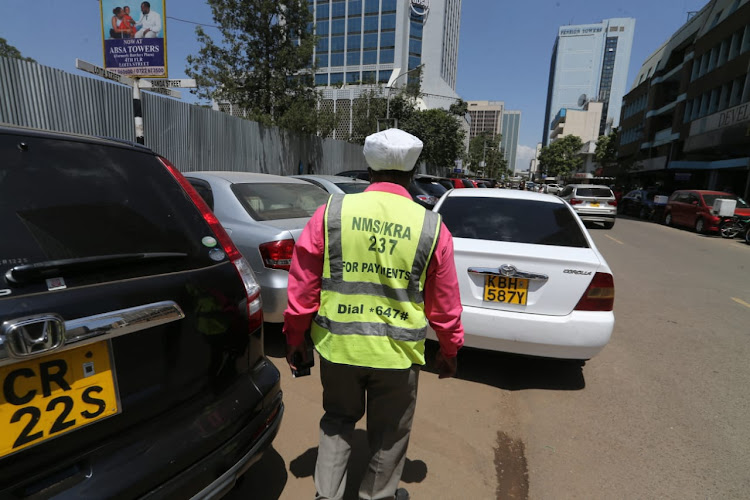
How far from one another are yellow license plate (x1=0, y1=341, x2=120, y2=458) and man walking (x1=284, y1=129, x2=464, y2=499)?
0.64m

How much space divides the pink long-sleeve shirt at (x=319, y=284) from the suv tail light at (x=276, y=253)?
196 cm

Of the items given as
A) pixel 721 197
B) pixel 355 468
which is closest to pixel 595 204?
pixel 721 197

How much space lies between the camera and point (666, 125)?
3950 centimetres

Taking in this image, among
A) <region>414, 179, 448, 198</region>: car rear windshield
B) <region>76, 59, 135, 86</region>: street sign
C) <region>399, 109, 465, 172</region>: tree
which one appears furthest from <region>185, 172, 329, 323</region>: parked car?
<region>399, 109, 465, 172</region>: tree

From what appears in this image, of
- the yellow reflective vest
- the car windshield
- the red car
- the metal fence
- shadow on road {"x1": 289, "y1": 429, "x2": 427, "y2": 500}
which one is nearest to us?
the yellow reflective vest

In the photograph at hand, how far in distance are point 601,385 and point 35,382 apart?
3786 millimetres

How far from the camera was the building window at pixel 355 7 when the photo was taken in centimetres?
6694

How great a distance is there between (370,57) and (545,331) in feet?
232

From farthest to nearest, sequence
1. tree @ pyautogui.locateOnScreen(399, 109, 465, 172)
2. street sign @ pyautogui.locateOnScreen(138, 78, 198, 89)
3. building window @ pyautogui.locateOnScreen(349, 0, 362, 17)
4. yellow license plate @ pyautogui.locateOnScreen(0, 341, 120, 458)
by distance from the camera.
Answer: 1. building window @ pyautogui.locateOnScreen(349, 0, 362, 17)
2. tree @ pyautogui.locateOnScreen(399, 109, 465, 172)
3. street sign @ pyautogui.locateOnScreen(138, 78, 198, 89)
4. yellow license plate @ pyautogui.locateOnScreen(0, 341, 120, 458)

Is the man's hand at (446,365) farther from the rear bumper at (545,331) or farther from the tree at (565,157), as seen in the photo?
the tree at (565,157)

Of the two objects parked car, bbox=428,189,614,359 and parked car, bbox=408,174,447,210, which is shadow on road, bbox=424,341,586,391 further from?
parked car, bbox=408,174,447,210

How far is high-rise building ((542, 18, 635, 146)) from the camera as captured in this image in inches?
5842

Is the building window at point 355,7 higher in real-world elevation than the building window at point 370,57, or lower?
higher

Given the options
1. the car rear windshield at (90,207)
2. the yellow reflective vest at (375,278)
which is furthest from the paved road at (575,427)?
the car rear windshield at (90,207)
